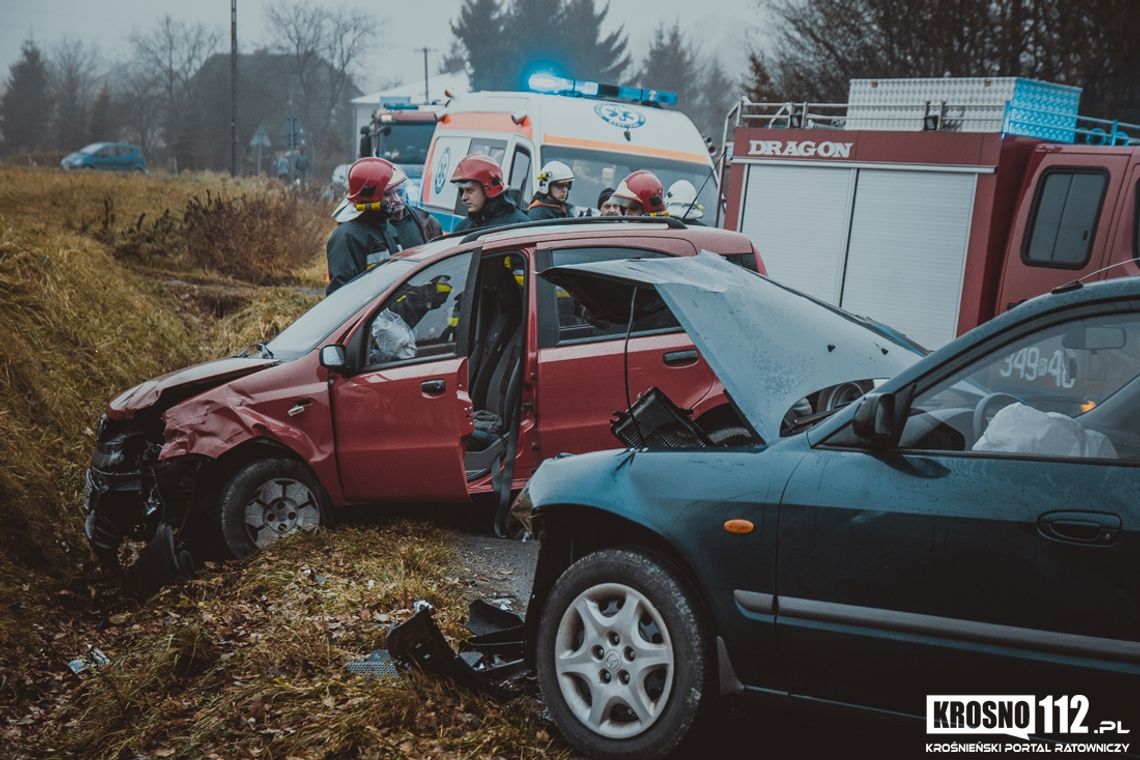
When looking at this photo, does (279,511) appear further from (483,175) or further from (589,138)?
(589,138)

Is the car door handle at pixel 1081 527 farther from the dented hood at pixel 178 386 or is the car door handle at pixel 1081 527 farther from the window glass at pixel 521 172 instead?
the window glass at pixel 521 172

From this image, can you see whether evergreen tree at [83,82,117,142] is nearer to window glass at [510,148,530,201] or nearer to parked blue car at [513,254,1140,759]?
window glass at [510,148,530,201]

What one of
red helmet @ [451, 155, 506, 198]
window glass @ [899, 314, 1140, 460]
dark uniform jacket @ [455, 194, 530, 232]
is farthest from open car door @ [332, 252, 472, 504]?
window glass @ [899, 314, 1140, 460]

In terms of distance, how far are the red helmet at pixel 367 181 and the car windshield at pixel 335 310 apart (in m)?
1.61

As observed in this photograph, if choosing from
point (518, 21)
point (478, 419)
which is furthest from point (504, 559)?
point (518, 21)

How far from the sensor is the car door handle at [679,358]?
660 centimetres

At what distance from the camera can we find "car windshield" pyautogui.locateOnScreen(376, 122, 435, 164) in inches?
1021

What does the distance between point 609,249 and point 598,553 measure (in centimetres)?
325

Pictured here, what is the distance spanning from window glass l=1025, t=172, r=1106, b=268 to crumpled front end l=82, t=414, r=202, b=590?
246 inches

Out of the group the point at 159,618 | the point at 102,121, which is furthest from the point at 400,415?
the point at 102,121

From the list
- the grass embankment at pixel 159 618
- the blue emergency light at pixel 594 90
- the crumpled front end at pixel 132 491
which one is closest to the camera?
the grass embankment at pixel 159 618

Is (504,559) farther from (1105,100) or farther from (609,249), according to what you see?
(1105,100)

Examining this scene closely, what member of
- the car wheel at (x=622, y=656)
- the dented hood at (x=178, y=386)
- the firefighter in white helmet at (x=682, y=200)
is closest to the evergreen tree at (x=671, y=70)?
the firefighter in white helmet at (x=682, y=200)

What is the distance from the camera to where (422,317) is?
7.00 metres
